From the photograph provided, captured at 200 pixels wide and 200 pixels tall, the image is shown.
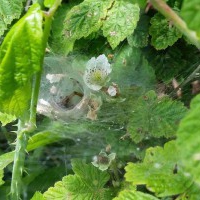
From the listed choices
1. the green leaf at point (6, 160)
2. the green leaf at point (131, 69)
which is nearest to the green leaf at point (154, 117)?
the green leaf at point (131, 69)

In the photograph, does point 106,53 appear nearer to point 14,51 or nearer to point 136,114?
point 136,114

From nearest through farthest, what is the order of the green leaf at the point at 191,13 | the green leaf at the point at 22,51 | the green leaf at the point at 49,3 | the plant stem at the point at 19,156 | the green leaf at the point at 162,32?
the green leaf at the point at 191,13, the green leaf at the point at 22,51, the green leaf at the point at 49,3, the plant stem at the point at 19,156, the green leaf at the point at 162,32

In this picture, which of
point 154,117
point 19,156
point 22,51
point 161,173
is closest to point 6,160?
point 19,156

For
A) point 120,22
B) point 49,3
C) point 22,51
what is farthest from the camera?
point 120,22

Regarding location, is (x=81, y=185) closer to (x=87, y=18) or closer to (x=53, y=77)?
(x=53, y=77)

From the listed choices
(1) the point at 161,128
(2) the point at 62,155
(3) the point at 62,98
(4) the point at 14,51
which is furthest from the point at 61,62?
(4) the point at 14,51

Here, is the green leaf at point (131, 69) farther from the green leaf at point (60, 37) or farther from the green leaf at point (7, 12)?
the green leaf at point (7, 12)

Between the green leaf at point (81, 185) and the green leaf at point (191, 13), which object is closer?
the green leaf at point (191, 13)

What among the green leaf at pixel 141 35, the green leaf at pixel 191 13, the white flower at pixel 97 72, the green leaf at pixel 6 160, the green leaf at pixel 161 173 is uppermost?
the green leaf at pixel 191 13
